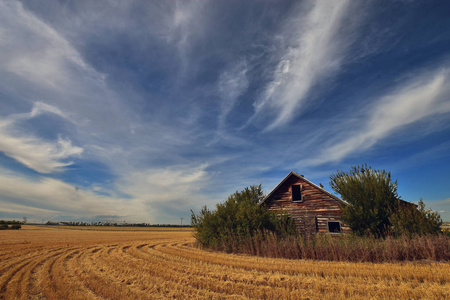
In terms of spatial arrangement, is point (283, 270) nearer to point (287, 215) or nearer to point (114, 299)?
point (114, 299)

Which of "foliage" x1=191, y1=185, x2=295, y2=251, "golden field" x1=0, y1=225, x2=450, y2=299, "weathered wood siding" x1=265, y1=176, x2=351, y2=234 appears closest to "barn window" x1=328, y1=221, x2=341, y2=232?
"weathered wood siding" x1=265, y1=176, x2=351, y2=234

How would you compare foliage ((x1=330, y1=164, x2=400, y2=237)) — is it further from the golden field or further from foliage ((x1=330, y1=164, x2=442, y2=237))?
the golden field

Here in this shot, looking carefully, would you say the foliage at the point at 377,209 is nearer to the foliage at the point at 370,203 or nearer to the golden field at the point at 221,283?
the foliage at the point at 370,203

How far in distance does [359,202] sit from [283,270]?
1268cm

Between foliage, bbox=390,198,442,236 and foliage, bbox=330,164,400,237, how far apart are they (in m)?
0.73

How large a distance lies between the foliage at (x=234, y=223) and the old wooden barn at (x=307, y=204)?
1533 mm

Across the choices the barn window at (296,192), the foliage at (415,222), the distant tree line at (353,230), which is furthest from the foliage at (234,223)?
the foliage at (415,222)

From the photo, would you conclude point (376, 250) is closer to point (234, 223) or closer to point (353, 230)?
point (353, 230)

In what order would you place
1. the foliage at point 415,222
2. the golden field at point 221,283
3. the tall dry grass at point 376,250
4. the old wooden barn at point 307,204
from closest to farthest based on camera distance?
the golden field at point 221,283
the tall dry grass at point 376,250
the foliage at point 415,222
the old wooden barn at point 307,204

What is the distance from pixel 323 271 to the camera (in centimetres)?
919

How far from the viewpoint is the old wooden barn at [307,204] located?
2086 cm

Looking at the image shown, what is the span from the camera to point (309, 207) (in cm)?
2223

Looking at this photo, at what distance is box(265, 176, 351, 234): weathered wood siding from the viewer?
68.7 feet

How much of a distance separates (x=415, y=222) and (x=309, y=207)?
26.8ft
